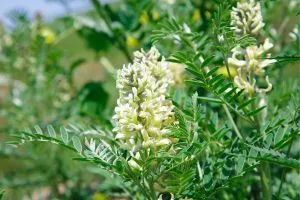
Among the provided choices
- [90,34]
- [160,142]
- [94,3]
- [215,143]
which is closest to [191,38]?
[215,143]

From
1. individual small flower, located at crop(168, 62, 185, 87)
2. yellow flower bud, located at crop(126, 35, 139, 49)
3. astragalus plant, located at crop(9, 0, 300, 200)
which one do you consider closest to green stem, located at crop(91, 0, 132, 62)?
yellow flower bud, located at crop(126, 35, 139, 49)

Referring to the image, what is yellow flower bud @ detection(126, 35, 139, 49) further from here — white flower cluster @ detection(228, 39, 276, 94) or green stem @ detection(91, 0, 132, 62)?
white flower cluster @ detection(228, 39, 276, 94)

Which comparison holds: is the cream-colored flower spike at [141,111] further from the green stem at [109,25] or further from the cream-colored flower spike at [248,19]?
the green stem at [109,25]

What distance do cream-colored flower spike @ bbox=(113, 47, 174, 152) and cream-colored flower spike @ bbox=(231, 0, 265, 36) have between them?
21 centimetres

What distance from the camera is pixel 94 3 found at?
187 cm

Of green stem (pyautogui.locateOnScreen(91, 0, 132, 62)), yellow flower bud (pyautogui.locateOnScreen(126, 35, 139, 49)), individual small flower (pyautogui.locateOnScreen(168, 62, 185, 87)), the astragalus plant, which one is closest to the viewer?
the astragalus plant

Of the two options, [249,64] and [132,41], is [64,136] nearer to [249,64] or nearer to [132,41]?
[249,64]

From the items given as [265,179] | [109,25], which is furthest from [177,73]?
[265,179]

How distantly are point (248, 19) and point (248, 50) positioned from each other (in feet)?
0.19

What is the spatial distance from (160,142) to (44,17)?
1.75m

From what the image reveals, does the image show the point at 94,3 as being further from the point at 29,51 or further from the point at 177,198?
the point at 177,198

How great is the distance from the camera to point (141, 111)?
3.21ft

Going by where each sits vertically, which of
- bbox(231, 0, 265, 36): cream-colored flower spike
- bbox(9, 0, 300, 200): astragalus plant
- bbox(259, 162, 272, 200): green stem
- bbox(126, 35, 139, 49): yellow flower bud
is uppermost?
bbox(126, 35, 139, 49): yellow flower bud

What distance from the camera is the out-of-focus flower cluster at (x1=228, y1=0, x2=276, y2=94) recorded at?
1104mm
